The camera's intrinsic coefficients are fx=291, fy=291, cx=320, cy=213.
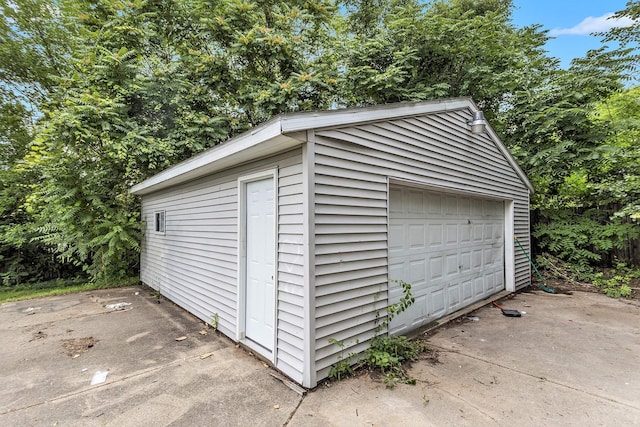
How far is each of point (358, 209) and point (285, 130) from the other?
114cm

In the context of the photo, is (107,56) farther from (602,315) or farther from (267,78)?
(602,315)

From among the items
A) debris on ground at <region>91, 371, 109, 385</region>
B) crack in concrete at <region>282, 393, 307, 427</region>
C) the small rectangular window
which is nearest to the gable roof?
the small rectangular window

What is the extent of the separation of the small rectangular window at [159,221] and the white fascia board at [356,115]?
Result: 4860 mm

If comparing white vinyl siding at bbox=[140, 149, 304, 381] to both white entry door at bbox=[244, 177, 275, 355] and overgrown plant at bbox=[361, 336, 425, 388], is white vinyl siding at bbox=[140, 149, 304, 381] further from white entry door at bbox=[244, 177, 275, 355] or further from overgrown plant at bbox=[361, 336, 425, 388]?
overgrown plant at bbox=[361, 336, 425, 388]

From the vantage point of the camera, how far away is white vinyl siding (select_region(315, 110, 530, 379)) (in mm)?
2705

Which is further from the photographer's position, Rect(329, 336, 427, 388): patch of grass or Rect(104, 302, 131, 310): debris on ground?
Rect(104, 302, 131, 310): debris on ground

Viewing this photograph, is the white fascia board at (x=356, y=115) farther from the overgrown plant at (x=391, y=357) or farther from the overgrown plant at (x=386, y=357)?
the overgrown plant at (x=391, y=357)

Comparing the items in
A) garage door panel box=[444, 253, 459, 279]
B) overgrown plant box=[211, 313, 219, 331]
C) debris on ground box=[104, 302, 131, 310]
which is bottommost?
debris on ground box=[104, 302, 131, 310]

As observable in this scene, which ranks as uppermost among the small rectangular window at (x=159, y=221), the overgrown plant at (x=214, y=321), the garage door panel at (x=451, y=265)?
the small rectangular window at (x=159, y=221)

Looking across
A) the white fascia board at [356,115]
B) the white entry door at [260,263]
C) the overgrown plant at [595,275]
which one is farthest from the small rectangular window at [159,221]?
the overgrown plant at [595,275]

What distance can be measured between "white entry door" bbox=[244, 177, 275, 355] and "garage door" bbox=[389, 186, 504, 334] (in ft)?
4.73

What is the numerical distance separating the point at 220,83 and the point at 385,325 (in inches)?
337

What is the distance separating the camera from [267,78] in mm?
9086

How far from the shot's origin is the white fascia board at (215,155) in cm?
255
